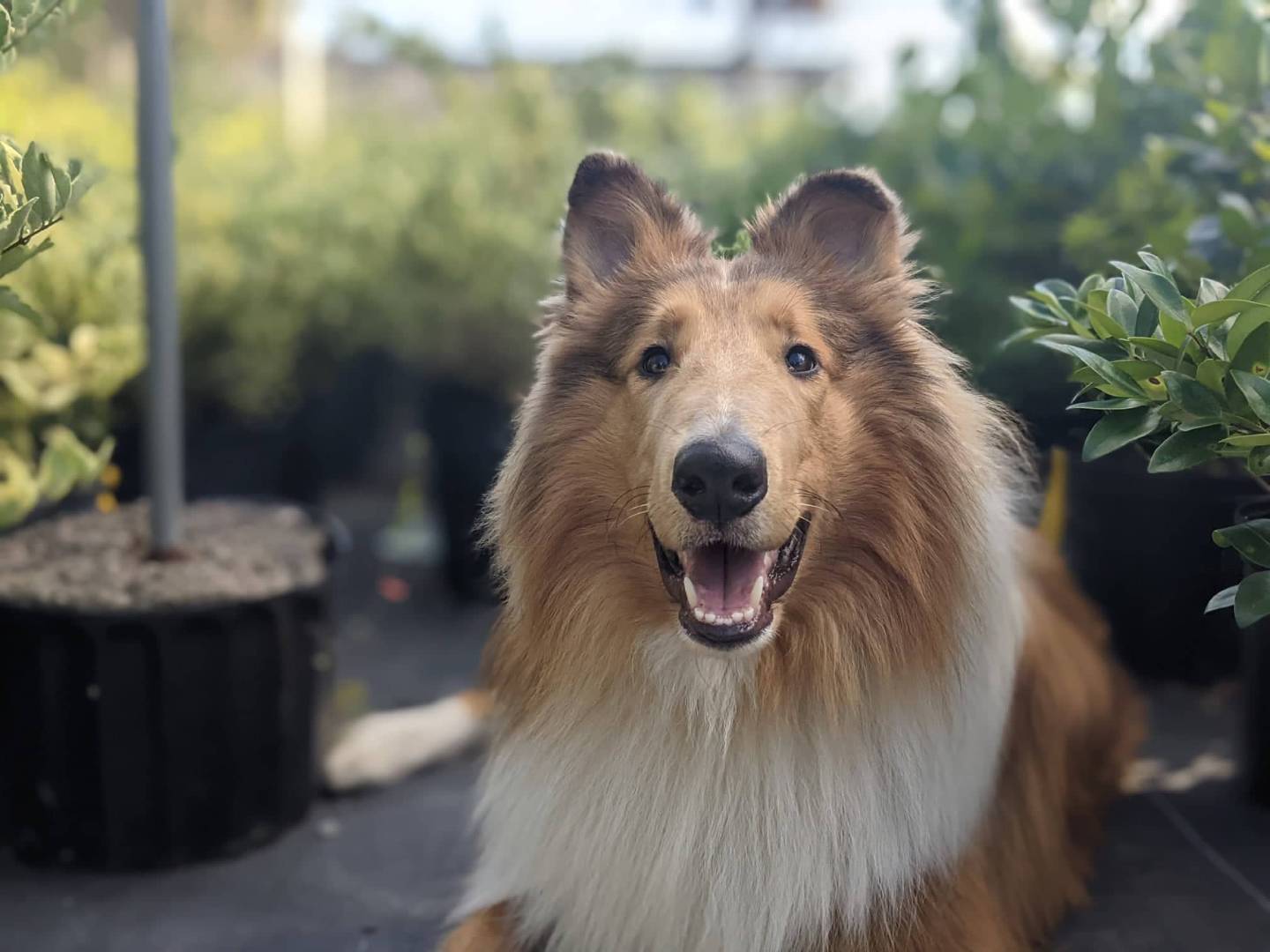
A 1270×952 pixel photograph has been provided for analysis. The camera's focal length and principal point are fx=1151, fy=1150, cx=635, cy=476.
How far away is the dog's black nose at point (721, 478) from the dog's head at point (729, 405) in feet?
0.17

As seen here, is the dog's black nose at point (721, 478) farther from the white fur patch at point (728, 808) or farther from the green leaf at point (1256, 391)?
the green leaf at point (1256, 391)

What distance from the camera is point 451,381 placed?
4980 mm

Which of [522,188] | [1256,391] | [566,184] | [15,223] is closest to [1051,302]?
[1256,391]

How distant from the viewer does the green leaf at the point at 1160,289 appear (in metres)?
1.76

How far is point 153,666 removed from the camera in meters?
2.61

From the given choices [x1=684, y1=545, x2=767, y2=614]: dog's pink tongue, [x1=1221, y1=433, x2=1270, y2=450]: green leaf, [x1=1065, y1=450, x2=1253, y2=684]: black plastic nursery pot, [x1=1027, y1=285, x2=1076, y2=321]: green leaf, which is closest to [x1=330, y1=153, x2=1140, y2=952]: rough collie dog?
[x1=684, y1=545, x2=767, y2=614]: dog's pink tongue

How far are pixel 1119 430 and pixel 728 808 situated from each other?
876 millimetres

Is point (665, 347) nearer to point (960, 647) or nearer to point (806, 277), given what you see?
point (806, 277)

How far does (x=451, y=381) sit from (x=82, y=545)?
2220 millimetres

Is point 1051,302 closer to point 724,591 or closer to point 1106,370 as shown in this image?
point 1106,370

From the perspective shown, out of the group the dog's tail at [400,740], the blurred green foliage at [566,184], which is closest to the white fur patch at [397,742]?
the dog's tail at [400,740]

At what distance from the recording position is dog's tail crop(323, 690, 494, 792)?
124 inches

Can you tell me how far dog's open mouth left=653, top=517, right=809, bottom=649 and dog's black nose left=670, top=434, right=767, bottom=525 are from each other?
0.29 feet

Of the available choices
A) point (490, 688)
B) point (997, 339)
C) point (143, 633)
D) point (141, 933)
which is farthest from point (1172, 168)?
point (141, 933)
